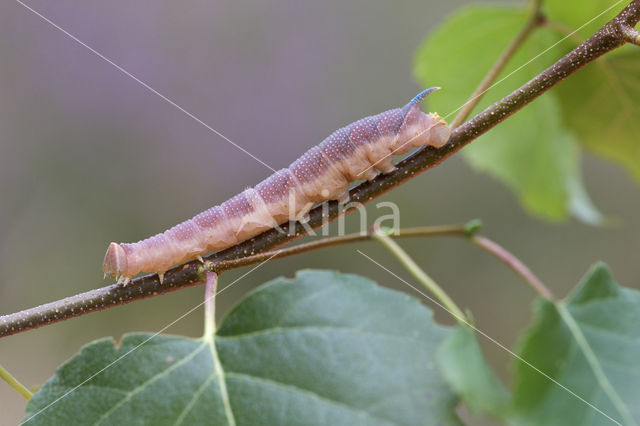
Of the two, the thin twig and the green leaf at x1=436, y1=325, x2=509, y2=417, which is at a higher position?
the thin twig

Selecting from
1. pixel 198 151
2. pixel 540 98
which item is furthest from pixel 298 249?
pixel 198 151

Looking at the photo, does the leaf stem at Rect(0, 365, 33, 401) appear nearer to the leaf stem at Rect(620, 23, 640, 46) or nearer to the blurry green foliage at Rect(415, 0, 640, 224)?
the leaf stem at Rect(620, 23, 640, 46)

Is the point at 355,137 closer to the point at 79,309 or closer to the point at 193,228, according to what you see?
the point at 193,228

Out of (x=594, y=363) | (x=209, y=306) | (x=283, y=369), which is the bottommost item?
(x=594, y=363)

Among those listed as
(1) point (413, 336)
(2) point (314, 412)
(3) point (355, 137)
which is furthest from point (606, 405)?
(3) point (355, 137)

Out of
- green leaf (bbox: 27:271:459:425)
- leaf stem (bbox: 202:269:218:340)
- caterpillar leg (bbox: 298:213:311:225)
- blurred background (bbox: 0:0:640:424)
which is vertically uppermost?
blurred background (bbox: 0:0:640:424)

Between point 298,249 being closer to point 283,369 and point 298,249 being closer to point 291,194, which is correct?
point 283,369

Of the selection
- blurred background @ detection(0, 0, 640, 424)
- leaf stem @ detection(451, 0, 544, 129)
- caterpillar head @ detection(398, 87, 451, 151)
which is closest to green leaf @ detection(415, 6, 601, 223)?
leaf stem @ detection(451, 0, 544, 129)
